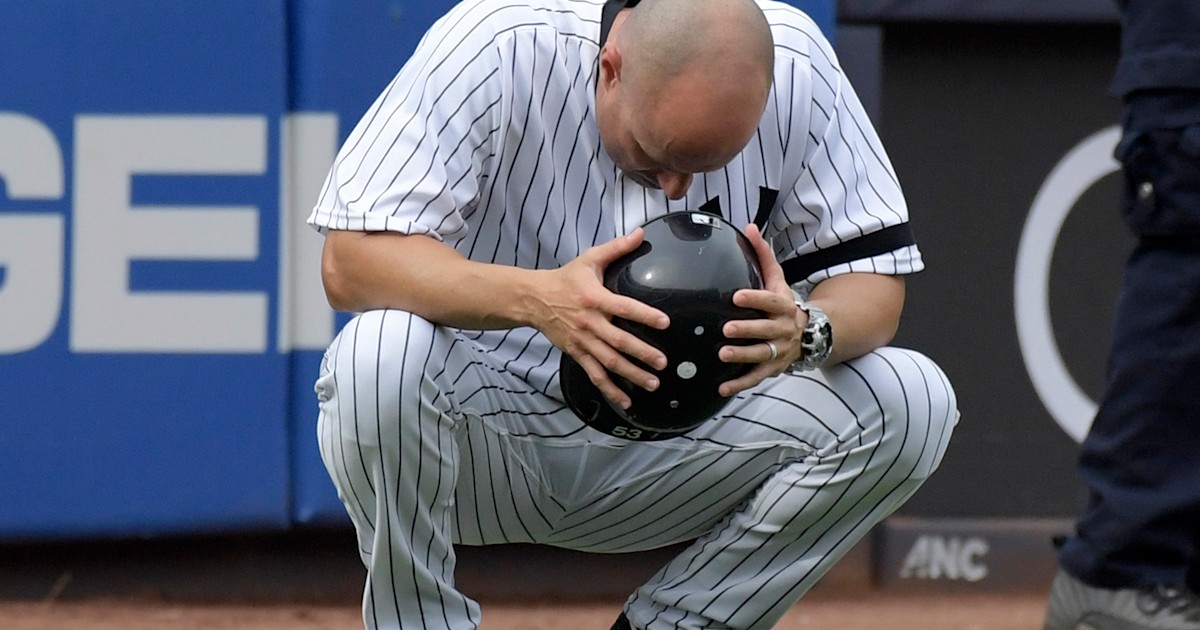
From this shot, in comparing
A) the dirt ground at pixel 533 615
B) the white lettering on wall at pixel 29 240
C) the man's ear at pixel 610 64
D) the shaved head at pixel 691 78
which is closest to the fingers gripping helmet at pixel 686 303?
the shaved head at pixel 691 78

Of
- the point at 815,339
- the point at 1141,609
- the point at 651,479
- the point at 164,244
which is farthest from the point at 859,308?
the point at 164,244

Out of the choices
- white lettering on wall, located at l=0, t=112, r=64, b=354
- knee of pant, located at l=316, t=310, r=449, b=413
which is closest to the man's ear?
knee of pant, located at l=316, t=310, r=449, b=413

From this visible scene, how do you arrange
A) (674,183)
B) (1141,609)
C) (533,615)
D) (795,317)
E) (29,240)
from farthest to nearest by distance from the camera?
(533,615) → (29,240) → (1141,609) → (674,183) → (795,317)

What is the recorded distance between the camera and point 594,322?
7.00 ft

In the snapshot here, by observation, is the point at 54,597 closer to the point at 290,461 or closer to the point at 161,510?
the point at 161,510

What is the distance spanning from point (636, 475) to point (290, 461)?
4.83 ft

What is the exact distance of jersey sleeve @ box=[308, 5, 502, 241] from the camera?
2.29 m

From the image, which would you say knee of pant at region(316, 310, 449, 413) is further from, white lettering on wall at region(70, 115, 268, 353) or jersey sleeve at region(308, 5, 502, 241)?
white lettering on wall at region(70, 115, 268, 353)

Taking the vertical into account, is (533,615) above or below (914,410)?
below

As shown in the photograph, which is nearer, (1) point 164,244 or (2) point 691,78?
(2) point 691,78

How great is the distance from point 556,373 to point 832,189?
0.53 metres

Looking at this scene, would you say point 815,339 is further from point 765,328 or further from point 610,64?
point 610,64

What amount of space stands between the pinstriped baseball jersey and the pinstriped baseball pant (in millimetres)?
158

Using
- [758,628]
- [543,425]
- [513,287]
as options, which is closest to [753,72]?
[513,287]
